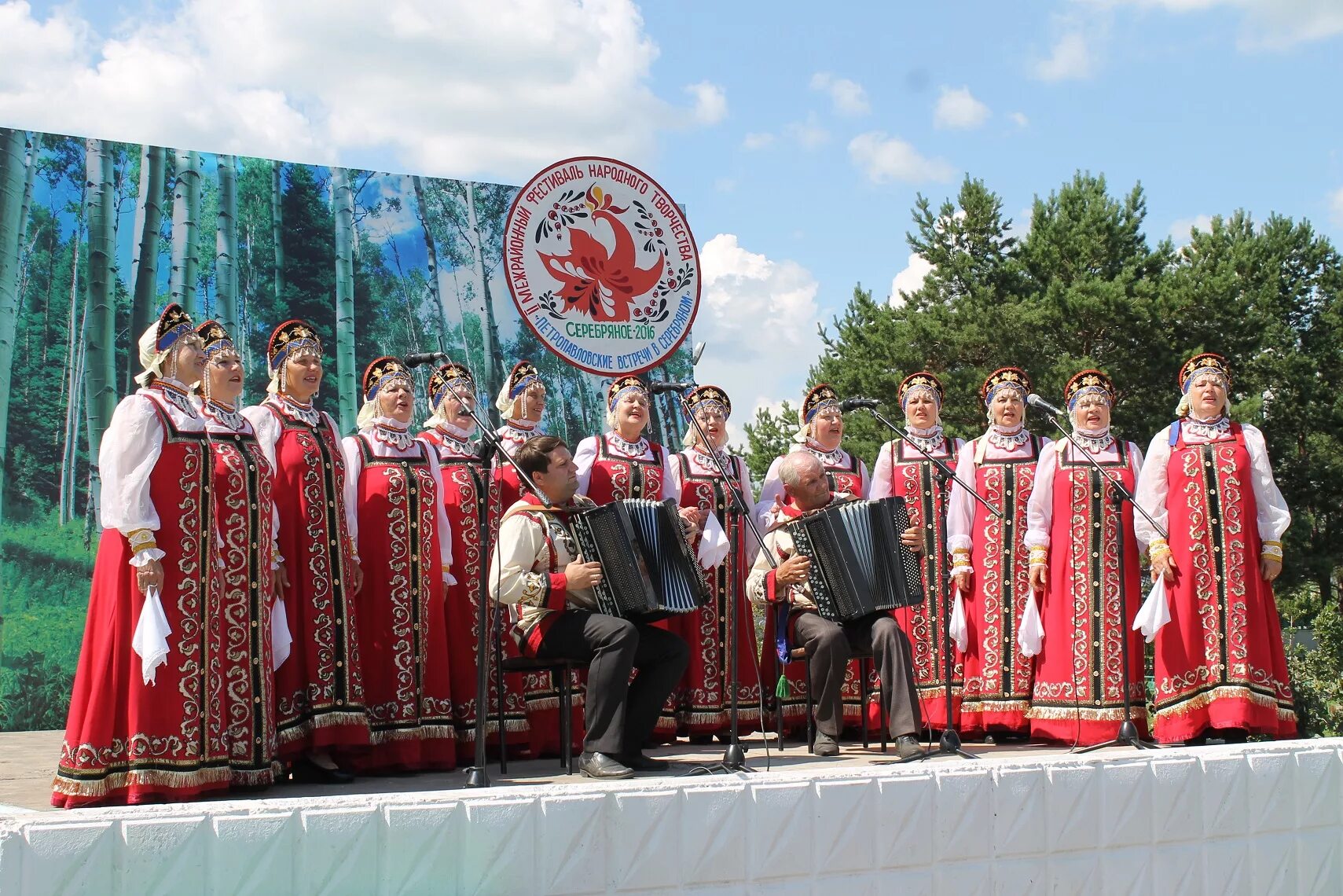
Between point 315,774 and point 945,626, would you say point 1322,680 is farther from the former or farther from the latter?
point 315,774

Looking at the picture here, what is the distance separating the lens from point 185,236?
8094mm

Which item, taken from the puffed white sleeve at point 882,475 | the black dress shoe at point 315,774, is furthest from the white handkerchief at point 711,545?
the black dress shoe at point 315,774

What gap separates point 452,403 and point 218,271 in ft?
8.76

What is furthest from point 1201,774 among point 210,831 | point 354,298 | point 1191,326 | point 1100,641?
point 1191,326

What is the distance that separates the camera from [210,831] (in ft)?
11.0

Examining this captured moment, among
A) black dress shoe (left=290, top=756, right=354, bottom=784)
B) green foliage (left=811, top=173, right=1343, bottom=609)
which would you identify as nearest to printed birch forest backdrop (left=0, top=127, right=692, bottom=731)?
black dress shoe (left=290, top=756, right=354, bottom=784)

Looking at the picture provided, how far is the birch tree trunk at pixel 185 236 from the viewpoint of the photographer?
8055 millimetres

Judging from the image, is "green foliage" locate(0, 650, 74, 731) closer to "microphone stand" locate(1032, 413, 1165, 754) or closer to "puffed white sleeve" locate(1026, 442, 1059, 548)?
"puffed white sleeve" locate(1026, 442, 1059, 548)

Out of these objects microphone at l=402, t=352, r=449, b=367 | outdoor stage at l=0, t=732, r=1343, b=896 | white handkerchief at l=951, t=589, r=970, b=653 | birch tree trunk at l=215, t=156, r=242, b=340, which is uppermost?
birch tree trunk at l=215, t=156, r=242, b=340

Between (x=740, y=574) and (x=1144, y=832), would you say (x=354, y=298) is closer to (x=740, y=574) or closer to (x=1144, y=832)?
(x=740, y=574)

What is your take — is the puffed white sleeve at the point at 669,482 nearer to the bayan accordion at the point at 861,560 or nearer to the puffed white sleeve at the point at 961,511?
the bayan accordion at the point at 861,560

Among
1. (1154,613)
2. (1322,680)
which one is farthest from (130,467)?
(1322,680)

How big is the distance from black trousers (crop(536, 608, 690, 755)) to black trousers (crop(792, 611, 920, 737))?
741 millimetres

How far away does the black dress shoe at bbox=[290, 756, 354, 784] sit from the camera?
5.36 metres
